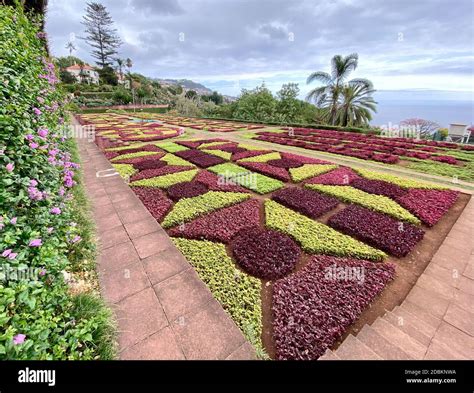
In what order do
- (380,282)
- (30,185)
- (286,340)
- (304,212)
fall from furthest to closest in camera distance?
1. (304,212)
2. (380,282)
3. (286,340)
4. (30,185)

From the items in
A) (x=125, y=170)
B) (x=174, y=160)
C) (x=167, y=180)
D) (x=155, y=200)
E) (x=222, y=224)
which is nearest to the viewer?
(x=222, y=224)

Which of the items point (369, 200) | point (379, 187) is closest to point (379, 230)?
point (369, 200)

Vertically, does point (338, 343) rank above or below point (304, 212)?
below

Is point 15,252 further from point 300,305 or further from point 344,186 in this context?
point 344,186

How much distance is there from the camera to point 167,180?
636cm

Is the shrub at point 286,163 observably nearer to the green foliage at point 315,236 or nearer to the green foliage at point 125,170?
the green foliage at point 315,236

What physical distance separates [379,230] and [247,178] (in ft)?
12.4

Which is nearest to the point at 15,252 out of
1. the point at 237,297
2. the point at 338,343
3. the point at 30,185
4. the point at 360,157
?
the point at 30,185

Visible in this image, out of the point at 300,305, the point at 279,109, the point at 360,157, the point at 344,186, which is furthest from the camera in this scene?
the point at 279,109

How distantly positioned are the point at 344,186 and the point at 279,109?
28.9 m

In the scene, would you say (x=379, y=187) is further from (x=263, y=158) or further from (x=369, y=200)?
(x=263, y=158)

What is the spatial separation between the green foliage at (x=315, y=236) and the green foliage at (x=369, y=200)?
5.10 ft

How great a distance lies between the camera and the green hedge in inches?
51.3

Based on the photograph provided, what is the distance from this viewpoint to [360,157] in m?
9.91
